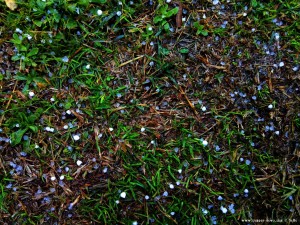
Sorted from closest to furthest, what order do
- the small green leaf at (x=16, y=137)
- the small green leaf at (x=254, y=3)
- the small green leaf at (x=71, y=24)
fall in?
1. the small green leaf at (x=16, y=137)
2. the small green leaf at (x=71, y=24)
3. the small green leaf at (x=254, y=3)

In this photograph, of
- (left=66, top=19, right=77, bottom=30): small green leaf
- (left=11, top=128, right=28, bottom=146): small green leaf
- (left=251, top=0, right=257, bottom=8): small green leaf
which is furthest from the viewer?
(left=251, top=0, right=257, bottom=8): small green leaf

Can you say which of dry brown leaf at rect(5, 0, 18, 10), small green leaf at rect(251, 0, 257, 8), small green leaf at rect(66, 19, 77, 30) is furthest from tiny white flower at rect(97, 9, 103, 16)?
small green leaf at rect(251, 0, 257, 8)

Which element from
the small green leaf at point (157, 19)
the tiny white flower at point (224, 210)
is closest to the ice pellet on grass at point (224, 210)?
the tiny white flower at point (224, 210)

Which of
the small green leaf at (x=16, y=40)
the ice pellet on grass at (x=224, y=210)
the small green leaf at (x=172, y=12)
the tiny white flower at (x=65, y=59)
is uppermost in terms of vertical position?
the small green leaf at (x=172, y=12)

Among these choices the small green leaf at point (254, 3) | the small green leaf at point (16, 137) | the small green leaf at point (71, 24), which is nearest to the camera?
the small green leaf at point (16, 137)

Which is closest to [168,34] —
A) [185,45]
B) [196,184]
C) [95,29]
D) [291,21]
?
[185,45]

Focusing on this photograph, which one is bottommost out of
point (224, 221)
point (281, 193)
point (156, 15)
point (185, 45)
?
point (224, 221)

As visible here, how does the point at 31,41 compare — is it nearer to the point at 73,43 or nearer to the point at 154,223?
the point at 73,43

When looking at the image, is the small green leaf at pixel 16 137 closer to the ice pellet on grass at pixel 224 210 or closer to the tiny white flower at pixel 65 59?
the tiny white flower at pixel 65 59

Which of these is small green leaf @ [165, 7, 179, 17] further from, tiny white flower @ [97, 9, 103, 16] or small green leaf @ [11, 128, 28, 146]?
small green leaf @ [11, 128, 28, 146]
